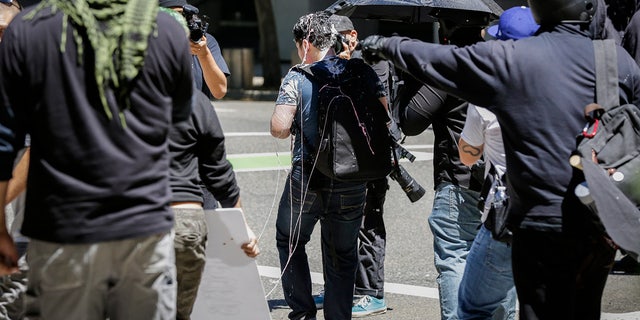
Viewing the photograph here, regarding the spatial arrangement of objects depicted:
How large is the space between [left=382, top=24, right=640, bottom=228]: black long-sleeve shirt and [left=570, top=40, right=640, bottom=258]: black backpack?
55 millimetres

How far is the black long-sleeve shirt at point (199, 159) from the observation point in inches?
170

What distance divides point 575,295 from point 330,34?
2.44m

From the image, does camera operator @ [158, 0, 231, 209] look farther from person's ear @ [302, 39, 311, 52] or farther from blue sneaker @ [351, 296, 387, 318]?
blue sneaker @ [351, 296, 387, 318]

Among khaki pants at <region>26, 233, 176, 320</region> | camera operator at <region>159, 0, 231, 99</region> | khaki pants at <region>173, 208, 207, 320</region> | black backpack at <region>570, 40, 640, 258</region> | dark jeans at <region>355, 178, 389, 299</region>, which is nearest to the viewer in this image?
khaki pants at <region>26, 233, 176, 320</region>

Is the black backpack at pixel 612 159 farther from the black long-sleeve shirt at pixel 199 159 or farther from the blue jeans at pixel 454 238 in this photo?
the blue jeans at pixel 454 238

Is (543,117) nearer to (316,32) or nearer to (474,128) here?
(474,128)

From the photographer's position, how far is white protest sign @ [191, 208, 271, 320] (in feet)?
14.5

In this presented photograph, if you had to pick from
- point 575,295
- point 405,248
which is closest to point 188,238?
point 575,295

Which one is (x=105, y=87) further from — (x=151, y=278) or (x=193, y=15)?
(x=193, y=15)

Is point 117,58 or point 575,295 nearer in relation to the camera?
point 117,58

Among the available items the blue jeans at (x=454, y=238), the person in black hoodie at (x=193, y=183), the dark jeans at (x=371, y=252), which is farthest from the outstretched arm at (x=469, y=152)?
the dark jeans at (x=371, y=252)

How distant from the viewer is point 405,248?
28.0 ft

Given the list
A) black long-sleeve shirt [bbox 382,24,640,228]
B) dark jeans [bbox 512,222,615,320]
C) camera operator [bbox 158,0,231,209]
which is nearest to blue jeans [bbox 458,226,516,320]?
dark jeans [bbox 512,222,615,320]

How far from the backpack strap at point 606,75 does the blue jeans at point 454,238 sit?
1771mm
